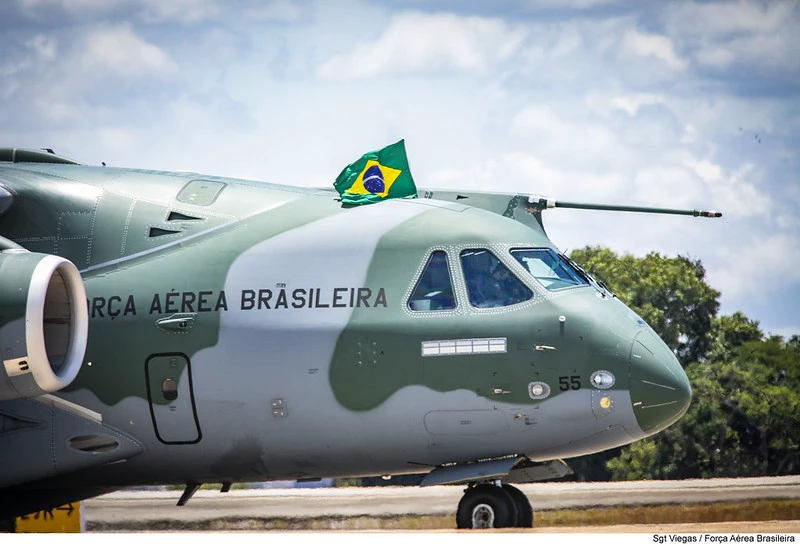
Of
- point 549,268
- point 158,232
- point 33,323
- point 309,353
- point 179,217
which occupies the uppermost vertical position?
point 179,217

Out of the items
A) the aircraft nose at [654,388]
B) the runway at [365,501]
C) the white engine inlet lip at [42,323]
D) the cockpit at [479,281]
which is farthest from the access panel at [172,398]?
the runway at [365,501]

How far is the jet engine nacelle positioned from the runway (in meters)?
7.57

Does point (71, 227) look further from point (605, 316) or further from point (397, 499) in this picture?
point (397, 499)

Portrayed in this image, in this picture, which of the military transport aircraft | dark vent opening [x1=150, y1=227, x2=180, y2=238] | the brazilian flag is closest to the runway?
the military transport aircraft

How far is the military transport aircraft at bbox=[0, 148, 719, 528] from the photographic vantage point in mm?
13406

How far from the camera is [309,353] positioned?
13875mm

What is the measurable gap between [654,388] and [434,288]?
2.41 metres

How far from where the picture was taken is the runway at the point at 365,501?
845 inches

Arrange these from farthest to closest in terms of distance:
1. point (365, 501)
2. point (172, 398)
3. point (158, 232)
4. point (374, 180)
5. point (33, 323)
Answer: point (365, 501) → point (374, 180) → point (158, 232) → point (172, 398) → point (33, 323)

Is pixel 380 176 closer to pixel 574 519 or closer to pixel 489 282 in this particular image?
pixel 489 282

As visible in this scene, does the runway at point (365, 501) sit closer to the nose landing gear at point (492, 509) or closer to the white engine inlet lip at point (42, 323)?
the white engine inlet lip at point (42, 323)

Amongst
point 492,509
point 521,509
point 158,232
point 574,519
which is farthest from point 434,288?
point 574,519

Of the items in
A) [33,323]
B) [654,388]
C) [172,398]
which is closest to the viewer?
[33,323]

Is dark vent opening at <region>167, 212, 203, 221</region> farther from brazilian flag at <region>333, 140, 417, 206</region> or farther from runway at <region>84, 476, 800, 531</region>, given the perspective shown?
runway at <region>84, 476, 800, 531</region>
